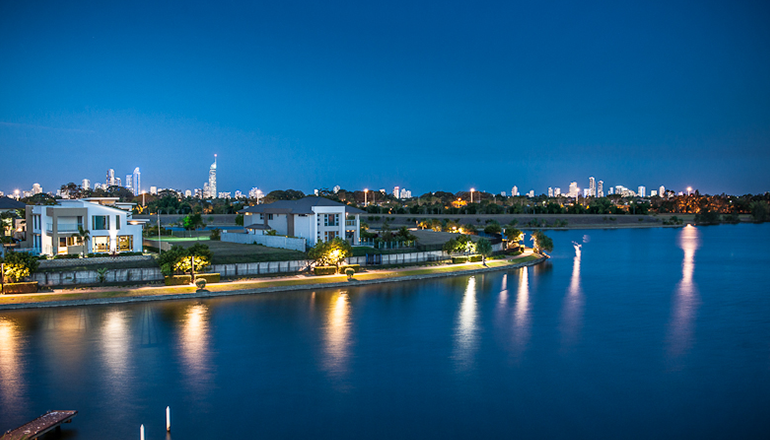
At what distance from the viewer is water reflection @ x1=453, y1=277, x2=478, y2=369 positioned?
2061cm

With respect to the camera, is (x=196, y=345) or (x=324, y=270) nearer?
(x=196, y=345)

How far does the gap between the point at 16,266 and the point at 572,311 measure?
104ft

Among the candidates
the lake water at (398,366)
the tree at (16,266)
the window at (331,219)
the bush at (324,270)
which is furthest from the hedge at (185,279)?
the window at (331,219)

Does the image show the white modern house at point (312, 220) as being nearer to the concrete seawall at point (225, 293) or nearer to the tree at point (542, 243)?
the concrete seawall at point (225, 293)

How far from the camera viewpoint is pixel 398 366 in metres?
19.7

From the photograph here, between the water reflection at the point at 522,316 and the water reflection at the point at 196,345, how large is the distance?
41.4ft

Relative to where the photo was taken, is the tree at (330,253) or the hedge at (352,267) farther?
the hedge at (352,267)

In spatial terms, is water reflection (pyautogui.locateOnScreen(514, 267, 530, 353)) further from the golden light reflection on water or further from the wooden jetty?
the wooden jetty

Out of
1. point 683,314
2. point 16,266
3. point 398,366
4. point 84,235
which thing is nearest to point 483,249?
point 683,314

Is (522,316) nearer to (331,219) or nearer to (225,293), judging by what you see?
(225,293)

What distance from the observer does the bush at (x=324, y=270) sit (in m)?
36.2

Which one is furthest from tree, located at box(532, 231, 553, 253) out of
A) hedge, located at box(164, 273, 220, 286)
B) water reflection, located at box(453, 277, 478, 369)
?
hedge, located at box(164, 273, 220, 286)

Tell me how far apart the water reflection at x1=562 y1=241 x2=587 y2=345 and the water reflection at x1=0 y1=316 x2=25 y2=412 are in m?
20.6

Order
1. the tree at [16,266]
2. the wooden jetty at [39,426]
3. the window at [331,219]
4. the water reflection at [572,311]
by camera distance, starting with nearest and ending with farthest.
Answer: the wooden jetty at [39,426] < the water reflection at [572,311] < the tree at [16,266] < the window at [331,219]
